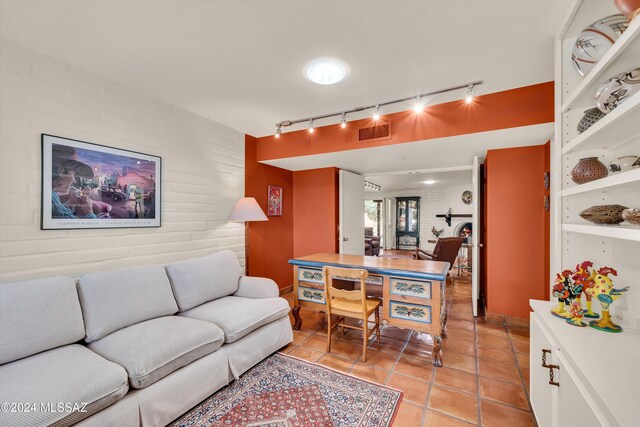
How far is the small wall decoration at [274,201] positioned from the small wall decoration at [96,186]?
64.9 inches

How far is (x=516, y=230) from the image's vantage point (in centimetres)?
303

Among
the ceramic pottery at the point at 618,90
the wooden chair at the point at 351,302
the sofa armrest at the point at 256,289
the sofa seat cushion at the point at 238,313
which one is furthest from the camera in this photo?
the sofa armrest at the point at 256,289

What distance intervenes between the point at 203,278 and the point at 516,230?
132 inches

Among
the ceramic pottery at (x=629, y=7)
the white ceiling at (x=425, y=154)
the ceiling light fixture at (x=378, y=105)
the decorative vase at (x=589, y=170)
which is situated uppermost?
the ceiling light fixture at (x=378, y=105)

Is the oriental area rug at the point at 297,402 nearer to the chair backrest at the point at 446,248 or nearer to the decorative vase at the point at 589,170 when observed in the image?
the decorative vase at the point at 589,170

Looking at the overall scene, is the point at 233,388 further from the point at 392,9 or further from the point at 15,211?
the point at 392,9

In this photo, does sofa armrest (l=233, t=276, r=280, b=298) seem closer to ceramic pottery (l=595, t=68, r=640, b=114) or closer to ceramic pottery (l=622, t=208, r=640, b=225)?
ceramic pottery (l=622, t=208, r=640, b=225)

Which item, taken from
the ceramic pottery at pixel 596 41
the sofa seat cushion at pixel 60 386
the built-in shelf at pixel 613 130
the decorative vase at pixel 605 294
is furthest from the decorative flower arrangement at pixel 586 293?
the sofa seat cushion at pixel 60 386

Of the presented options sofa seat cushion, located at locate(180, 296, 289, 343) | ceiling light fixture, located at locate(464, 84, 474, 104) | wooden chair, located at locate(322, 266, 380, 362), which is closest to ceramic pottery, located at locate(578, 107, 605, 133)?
ceiling light fixture, located at locate(464, 84, 474, 104)

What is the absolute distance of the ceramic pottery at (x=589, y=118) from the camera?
1.33 m

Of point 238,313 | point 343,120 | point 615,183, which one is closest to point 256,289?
point 238,313

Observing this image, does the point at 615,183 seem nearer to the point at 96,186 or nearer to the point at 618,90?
the point at 618,90

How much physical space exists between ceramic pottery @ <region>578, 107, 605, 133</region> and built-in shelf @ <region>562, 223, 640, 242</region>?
506 mm

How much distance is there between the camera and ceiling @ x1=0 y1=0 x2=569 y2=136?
146cm
